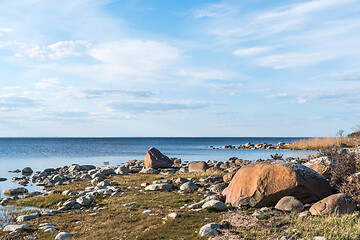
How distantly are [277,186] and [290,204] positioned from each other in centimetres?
95

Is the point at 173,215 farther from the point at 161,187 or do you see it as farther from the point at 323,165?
the point at 323,165

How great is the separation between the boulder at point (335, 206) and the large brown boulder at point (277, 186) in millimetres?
1260

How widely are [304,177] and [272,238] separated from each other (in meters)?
4.21

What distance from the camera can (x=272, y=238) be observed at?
26.3 ft

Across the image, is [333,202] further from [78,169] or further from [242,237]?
[78,169]

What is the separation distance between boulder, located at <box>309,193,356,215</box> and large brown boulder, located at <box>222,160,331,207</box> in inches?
49.6

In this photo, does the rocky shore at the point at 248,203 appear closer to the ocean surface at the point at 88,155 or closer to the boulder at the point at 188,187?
the boulder at the point at 188,187

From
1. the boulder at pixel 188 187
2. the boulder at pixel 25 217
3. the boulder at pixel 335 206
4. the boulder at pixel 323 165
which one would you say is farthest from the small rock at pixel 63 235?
the boulder at pixel 323 165

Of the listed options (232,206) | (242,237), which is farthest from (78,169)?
(242,237)

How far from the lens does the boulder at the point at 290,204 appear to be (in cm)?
1034

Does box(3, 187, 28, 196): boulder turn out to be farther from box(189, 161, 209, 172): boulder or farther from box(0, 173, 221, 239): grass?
box(189, 161, 209, 172): boulder

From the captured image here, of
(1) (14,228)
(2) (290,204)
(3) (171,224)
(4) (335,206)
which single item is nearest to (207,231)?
(3) (171,224)

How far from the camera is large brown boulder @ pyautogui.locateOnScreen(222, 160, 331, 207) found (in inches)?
442

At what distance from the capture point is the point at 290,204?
34.4ft
